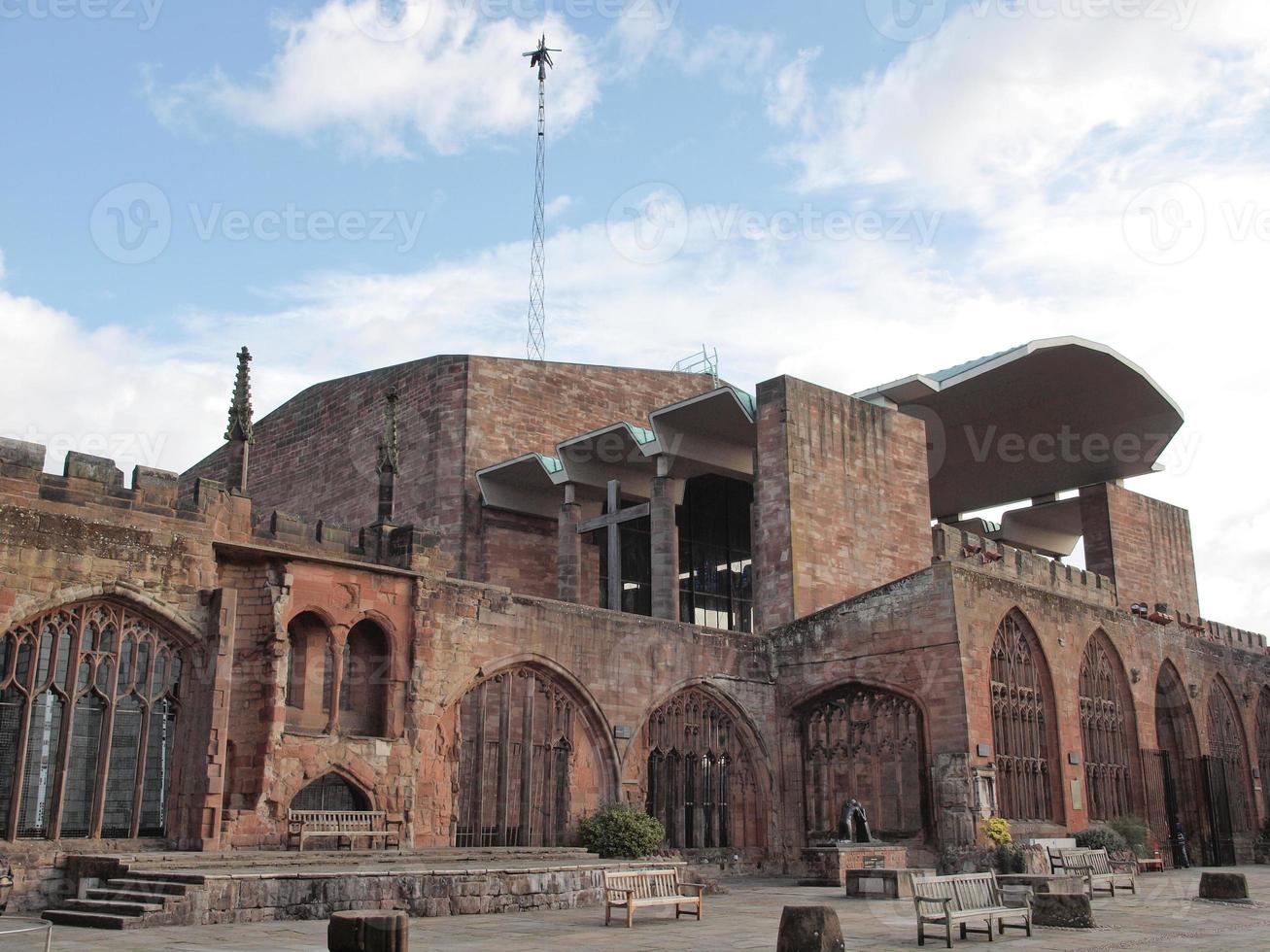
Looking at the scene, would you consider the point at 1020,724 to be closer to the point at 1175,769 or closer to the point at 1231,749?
the point at 1175,769

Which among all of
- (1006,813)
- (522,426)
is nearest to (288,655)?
(1006,813)

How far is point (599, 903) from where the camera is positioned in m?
14.3

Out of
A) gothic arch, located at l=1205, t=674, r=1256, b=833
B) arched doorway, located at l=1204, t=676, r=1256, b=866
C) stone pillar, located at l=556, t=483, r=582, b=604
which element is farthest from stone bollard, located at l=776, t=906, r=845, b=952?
gothic arch, located at l=1205, t=674, r=1256, b=833

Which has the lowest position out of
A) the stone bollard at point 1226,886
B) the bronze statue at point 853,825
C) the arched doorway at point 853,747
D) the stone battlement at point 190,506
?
the stone bollard at point 1226,886

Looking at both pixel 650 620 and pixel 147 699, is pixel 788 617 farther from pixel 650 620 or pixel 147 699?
pixel 147 699

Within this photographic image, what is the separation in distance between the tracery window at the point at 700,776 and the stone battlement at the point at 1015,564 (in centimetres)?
482

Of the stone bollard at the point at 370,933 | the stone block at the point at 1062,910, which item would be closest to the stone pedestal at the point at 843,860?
the stone block at the point at 1062,910

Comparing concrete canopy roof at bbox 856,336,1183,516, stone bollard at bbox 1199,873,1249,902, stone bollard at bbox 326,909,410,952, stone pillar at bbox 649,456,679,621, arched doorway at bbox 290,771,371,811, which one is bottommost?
stone bollard at bbox 1199,873,1249,902

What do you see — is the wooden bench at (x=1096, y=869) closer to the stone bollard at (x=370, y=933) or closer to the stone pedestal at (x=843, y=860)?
the stone pedestal at (x=843, y=860)

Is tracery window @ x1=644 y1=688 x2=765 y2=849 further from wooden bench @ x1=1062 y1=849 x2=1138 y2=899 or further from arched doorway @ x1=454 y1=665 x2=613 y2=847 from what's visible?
wooden bench @ x1=1062 y1=849 x2=1138 y2=899

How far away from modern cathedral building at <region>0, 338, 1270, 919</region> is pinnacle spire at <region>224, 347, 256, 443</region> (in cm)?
6

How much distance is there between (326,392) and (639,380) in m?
8.79

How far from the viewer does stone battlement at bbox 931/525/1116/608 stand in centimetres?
2180

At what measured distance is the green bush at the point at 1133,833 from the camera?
21719mm
